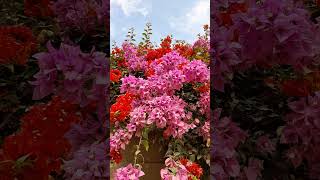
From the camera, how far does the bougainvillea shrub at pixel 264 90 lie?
1316 mm

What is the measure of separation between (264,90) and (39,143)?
657 mm

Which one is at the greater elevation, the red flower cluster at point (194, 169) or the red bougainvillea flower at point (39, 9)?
the red bougainvillea flower at point (39, 9)

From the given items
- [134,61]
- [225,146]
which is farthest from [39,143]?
[134,61]

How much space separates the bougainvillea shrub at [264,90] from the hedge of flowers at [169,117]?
2.05 ft

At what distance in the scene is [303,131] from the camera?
1343mm

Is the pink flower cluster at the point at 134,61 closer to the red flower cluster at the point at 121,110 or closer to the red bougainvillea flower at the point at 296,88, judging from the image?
the red flower cluster at the point at 121,110

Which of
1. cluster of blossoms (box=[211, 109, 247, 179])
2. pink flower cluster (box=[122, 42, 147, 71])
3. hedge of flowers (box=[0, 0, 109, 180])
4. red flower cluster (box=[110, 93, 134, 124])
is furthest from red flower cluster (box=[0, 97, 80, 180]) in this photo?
pink flower cluster (box=[122, 42, 147, 71])

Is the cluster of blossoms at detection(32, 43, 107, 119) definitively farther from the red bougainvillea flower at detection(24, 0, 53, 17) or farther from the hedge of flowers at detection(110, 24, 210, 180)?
the hedge of flowers at detection(110, 24, 210, 180)

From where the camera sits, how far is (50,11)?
143 centimetres

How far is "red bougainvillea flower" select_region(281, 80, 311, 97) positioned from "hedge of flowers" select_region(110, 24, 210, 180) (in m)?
0.77

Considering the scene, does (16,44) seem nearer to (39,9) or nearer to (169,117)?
(39,9)

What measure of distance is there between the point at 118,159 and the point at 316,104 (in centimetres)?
109

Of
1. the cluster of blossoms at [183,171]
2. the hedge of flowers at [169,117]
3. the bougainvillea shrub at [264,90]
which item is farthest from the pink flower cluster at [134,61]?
the bougainvillea shrub at [264,90]

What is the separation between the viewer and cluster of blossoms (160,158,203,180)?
2.04 m
